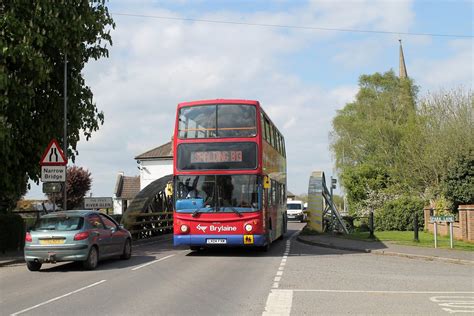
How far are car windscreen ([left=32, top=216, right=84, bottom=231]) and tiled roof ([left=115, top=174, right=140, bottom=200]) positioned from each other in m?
64.8

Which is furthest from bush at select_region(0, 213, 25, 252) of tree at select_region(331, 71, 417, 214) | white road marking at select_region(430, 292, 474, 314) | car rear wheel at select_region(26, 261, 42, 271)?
tree at select_region(331, 71, 417, 214)

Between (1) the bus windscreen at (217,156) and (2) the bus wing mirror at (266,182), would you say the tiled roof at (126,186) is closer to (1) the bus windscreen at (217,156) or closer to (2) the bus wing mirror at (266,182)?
(2) the bus wing mirror at (266,182)

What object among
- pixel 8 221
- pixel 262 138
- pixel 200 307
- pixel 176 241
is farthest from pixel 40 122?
pixel 200 307

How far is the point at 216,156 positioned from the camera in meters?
16.9

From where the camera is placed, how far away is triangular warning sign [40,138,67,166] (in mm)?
17172

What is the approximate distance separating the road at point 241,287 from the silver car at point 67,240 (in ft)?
1.21

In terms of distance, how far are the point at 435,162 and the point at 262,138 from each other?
777 inches

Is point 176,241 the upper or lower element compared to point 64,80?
lower

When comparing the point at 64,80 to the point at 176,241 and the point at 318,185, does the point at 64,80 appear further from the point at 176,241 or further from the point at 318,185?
the point at 318,185

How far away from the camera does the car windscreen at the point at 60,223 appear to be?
45.6ft

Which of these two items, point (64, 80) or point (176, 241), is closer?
point (176, 241)

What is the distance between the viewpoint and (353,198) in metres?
46.4

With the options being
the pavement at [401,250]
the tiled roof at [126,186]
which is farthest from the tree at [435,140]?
the tiled roof at [126,186]

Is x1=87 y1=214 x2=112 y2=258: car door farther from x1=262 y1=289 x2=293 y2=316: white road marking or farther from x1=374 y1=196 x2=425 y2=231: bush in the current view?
x1=374 y1=196 x2=425 y2=231: bush
